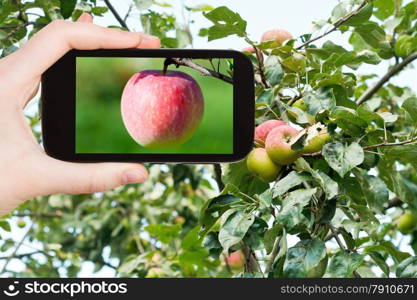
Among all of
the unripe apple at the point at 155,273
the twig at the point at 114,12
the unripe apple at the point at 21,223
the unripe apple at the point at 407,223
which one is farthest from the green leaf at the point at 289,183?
the unripe apple at the point at 21,223

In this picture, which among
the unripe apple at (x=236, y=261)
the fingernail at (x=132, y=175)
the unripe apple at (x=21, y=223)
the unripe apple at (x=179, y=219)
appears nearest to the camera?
the fingernail at (x=132, y=175)

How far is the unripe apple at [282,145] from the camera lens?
1347 mm

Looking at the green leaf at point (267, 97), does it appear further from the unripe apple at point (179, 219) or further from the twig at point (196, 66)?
the unripe apple at point (179, 219)

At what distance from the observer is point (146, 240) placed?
10.4ft

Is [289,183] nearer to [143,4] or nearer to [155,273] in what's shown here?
[143,4]

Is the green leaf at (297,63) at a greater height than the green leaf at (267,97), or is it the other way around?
the green leaf at (297,63)

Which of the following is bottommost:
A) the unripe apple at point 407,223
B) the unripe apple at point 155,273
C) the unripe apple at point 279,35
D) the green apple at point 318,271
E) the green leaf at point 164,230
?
the unripe apple at point 155,273

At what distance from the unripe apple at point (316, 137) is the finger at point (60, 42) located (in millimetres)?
351

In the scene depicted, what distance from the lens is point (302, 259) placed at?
4.20ft

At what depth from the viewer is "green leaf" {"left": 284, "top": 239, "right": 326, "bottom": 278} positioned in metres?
1.27

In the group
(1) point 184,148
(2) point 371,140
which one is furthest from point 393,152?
(1) point 184,148

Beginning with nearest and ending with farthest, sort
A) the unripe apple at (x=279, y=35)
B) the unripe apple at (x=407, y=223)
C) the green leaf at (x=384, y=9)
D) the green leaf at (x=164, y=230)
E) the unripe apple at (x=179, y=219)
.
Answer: the unripe apple at (x=279, y=35)
the green leaf at (x=164, y=230)
the green leaf at (x=384, y=9)
the unripe apple at (x=407, y=223)
the unripe apple at (x=179, y=219)

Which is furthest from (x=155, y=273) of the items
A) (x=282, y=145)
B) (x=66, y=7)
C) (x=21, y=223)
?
(x=21, y=223)

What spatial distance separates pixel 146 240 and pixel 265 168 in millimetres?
1851
